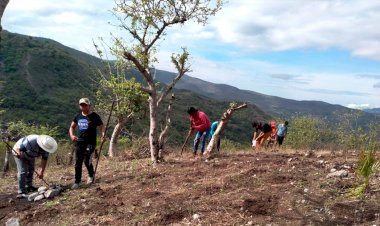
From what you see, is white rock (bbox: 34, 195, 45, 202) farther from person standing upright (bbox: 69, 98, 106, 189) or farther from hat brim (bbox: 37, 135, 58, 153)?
hat brim (bbox: 37, 135, 58, 153)

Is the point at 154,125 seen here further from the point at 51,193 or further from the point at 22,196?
the point at 22,196

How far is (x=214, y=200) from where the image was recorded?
22.7ft

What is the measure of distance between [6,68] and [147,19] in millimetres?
110102

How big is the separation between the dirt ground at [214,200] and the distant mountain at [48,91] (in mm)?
52152

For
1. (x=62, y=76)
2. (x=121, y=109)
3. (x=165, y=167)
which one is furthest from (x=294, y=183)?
(x=62, y=76)

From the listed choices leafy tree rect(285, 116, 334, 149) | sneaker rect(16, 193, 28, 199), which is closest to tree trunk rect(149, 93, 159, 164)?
sneaker rect(16, 193, 28, 199)

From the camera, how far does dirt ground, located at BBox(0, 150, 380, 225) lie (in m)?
6.05

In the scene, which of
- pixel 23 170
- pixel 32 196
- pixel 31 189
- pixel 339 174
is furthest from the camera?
pixel 31 189

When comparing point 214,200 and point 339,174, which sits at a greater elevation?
point 339,174

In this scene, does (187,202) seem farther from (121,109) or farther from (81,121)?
(121,109)

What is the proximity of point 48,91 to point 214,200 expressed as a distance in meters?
101

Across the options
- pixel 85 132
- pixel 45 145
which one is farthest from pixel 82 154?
pixel 45 145

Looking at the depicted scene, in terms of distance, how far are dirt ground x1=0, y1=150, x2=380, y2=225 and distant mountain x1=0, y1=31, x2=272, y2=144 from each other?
5215 cm

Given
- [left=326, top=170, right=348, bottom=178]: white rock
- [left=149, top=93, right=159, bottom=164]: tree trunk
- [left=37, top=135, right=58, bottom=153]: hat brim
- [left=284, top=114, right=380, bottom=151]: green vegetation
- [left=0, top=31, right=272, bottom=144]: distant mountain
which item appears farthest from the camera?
[left=0, top=31, right=272, bottom=144]: distant mountain
